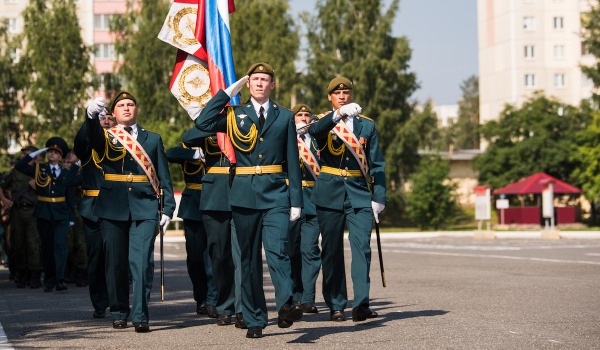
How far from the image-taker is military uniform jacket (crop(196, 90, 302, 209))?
9.90m

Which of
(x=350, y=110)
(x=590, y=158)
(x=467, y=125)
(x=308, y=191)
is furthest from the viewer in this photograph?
(x=467, y=125)

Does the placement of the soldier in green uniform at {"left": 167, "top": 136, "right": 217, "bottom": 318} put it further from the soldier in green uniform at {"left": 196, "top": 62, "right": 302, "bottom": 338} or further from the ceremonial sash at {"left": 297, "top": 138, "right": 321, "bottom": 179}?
the soldier in green uniform at {"left": 196, "top": 62, "right": 302, "bottom": 338}

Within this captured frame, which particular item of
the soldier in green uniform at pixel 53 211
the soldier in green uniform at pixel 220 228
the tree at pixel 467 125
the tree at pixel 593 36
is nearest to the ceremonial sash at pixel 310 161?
the soldier in green uniform at pixel 220 228

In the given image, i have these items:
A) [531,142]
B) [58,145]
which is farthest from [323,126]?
[531,142]

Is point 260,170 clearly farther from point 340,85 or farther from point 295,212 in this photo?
point 340,85

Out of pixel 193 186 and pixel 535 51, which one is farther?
pixel 535 51

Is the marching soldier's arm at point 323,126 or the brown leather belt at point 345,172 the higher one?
the marching soldier's arm at point 323,126

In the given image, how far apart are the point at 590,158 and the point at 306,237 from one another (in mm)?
56718

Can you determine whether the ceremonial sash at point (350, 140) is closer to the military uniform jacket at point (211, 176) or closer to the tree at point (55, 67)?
the military uniform jacket at point (211, 176)

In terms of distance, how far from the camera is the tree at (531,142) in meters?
74.7

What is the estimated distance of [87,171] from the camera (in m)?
12.4

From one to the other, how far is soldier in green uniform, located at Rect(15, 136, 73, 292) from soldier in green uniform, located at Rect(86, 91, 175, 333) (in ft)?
19.4

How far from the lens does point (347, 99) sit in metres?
11.6

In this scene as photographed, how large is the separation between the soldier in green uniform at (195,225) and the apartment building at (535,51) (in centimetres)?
9625
